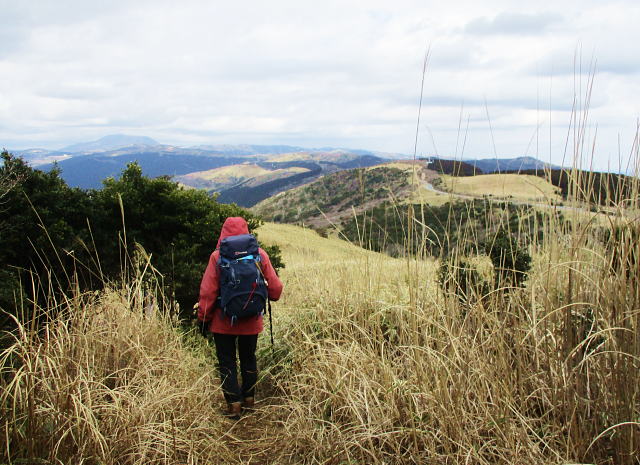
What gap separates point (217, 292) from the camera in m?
4.21

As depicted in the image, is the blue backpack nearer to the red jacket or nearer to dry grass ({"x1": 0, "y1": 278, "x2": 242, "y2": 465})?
the red jacket

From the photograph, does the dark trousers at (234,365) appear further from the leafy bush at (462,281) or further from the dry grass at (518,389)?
the leafy bush at (462,281)

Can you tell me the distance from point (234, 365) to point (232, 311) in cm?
67

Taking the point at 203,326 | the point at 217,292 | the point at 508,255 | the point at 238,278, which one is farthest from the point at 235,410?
the point at 508,255

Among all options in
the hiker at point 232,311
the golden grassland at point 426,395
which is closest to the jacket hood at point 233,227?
the hiker at point 232,311

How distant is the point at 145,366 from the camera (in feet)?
11.0

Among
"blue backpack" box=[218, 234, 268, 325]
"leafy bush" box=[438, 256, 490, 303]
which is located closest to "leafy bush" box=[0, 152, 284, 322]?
"blue backpack" box=[218, 234, 268, 325]

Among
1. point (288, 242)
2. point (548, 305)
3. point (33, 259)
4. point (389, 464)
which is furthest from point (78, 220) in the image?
point (288, 242)

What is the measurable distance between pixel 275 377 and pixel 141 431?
1.92 m

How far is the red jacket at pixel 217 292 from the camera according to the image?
4184mm

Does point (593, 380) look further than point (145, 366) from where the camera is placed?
Result: No

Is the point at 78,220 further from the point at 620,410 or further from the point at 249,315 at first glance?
the point at 620,410

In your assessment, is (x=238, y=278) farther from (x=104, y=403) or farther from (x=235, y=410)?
(x=104, y=403)

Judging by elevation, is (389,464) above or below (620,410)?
below
